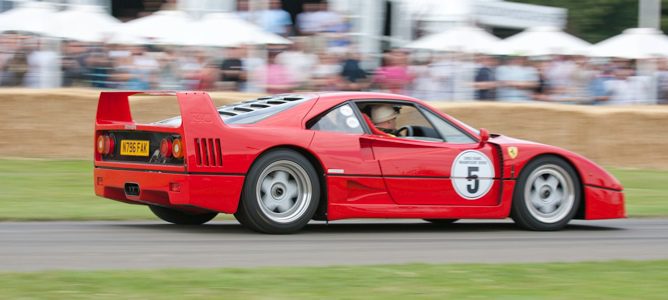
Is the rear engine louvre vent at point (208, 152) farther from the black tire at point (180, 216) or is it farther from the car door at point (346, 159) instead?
the black tire at point (180, 216)

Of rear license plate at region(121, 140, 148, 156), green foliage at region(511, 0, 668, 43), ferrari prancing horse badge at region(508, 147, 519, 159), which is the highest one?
green foliage at region(511, 0, 668, 43)

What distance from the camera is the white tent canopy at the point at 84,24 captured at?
16062 mm

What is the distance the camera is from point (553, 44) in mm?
20406

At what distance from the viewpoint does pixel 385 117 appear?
8.72 meters

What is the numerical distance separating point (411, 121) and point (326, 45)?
293 inches

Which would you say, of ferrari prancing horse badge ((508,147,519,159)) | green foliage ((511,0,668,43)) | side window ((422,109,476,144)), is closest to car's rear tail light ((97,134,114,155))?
side window ((422,109,476,144))

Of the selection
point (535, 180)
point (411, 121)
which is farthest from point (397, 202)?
point (535, 180)

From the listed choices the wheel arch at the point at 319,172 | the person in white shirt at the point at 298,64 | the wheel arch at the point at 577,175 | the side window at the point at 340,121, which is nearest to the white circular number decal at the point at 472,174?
the wheel arch at the point at 577,175

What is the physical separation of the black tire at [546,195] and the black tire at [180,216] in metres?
2.57

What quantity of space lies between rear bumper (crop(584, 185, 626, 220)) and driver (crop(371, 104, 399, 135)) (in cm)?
178

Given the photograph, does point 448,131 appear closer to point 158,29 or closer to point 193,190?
point 193,190

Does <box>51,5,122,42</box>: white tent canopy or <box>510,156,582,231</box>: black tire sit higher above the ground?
<box>51,5,122,42</box>: white tent canopy

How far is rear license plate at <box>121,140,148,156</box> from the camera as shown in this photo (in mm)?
8109

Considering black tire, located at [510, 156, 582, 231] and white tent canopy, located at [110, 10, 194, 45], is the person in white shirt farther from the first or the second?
black tire, located at [510, 156, 582, 231]
